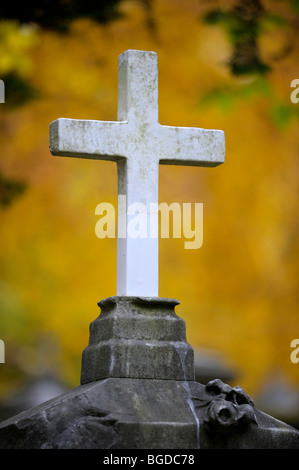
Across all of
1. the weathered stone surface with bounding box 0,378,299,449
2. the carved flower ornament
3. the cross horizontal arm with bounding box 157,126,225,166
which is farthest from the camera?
the cross horizontal arm with bounding box 157,126,225,166

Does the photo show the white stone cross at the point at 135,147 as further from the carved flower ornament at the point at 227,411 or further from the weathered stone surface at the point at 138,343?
the carved flower ornament at the point at 227,411

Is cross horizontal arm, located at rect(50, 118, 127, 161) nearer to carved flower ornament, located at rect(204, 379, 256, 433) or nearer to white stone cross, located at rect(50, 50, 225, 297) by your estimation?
white stone cross, located at rect(50, 50, 225, 297)

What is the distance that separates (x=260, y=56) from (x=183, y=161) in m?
4.49

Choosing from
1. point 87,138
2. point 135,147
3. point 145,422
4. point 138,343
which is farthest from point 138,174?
point 145,422

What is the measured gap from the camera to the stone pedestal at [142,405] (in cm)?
395

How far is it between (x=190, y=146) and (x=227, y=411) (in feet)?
5.16

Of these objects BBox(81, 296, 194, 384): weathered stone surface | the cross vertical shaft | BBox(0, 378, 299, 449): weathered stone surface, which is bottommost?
BBox(0, 378, 299, 449): weathered stone surface

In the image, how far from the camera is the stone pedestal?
395 cm

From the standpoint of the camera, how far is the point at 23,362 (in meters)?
8.31

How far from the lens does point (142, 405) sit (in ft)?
13.3

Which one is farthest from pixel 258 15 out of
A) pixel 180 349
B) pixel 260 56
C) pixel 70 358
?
pixel 180 349

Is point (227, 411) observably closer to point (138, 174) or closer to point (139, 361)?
point (139, 361)

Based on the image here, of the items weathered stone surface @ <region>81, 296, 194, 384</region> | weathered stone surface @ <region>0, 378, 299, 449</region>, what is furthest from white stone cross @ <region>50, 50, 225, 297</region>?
weathered stone surface @ <region>0, 378, 299, 449</region>

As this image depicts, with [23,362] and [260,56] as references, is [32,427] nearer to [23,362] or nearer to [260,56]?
[23,362]
